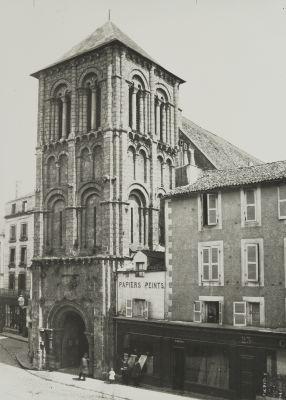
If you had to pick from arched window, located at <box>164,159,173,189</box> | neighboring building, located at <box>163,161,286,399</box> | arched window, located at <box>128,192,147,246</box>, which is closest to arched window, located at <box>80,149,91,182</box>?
arched window, located at <box>128,192,147,246</box>

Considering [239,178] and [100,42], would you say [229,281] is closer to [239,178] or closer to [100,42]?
[239,178]

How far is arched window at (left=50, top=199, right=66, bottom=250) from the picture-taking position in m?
33.3

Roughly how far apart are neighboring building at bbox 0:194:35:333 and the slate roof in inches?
1013

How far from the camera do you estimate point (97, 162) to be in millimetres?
31719

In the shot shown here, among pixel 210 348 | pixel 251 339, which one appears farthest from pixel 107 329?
pixel 251 339

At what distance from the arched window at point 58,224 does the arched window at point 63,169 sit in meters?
1.49

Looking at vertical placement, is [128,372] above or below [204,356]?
below

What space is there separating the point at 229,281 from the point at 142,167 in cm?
1197

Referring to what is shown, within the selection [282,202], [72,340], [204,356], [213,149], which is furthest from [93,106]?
[204,356]

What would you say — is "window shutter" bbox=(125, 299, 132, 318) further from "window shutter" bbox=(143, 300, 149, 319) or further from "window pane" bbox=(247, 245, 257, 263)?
"window pane" bbox=(247, 245, 257, 263)

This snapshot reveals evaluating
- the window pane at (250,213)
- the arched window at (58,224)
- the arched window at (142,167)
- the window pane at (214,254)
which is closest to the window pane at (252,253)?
the window pane at (250,213)

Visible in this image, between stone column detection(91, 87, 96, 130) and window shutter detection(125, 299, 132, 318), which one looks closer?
window shutter detection(125, 299, 132, 318)

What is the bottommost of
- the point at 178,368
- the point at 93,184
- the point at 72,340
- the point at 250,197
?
the point at 178,368

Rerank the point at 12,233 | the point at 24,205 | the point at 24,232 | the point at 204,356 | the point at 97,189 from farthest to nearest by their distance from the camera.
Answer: the point at 12,233, the point at 24,205, the point at 24,232, the point at 97,189, the point at 204,356
